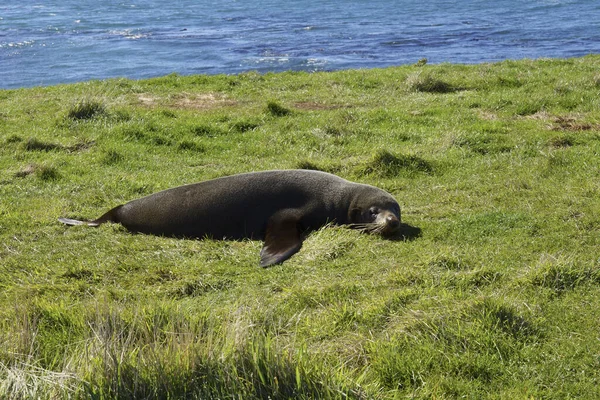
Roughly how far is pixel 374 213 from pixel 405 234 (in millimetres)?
546

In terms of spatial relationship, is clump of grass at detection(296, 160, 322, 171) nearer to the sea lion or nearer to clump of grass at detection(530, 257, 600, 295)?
the sea lion

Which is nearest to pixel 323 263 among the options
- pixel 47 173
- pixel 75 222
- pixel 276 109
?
pixel 75 222

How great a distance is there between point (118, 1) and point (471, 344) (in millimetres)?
78739

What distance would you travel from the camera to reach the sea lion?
9.13 m

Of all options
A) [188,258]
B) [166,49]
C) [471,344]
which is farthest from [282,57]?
[471,344]

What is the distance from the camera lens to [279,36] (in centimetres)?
4506

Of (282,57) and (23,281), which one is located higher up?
(23,281)

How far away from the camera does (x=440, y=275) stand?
6996 mm

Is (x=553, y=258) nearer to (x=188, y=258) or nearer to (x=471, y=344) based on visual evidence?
(x=471, y=344)

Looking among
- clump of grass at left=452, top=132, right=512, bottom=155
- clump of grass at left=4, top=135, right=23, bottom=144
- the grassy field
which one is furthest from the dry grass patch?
clump of grass at left=452, top=132, right=512, bottom=155

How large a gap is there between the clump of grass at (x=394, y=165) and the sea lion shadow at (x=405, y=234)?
92.6 inches

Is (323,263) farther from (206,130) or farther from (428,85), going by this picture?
(428,85)

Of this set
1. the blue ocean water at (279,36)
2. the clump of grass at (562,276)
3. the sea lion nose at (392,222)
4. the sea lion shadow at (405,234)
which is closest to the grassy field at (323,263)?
the clump of grass at (562,276)

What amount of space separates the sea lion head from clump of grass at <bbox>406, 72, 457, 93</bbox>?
8200mm
